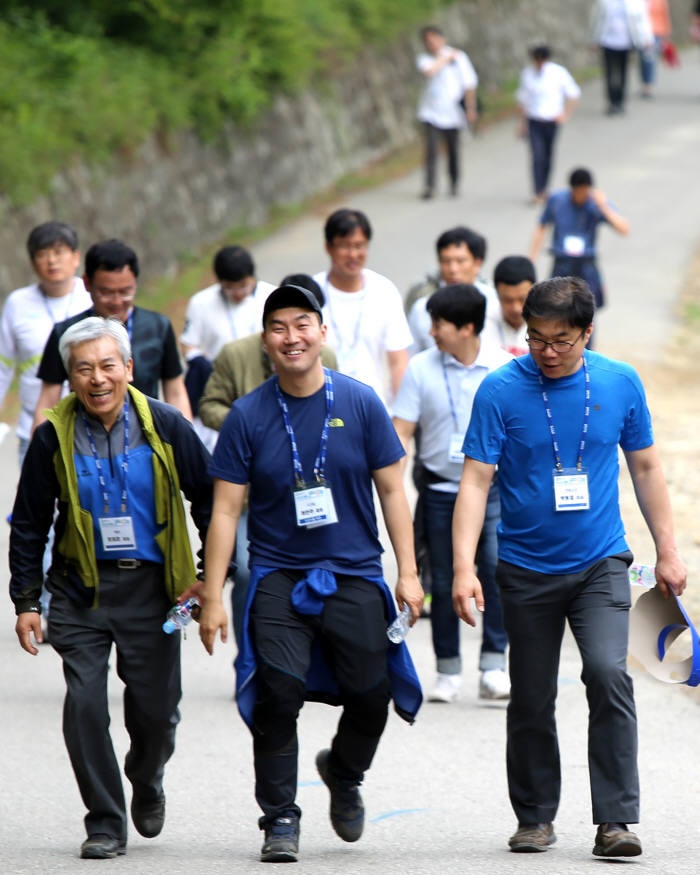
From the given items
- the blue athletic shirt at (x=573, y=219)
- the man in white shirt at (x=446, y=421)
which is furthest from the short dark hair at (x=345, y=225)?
the blue athletic shirt at (x=573, y=219)

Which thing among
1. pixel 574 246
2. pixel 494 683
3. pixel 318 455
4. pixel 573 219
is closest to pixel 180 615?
pixel 318 455

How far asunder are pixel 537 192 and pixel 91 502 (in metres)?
16.2

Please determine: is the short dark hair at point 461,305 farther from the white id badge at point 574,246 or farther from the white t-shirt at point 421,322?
the white id badge at point 574,246

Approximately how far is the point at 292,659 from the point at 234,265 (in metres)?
2.96

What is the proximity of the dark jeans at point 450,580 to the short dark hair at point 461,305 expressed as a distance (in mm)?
760

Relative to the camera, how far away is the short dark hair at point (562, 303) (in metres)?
5.08

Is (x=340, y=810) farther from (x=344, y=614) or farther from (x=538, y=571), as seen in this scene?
(x=538, y=571)

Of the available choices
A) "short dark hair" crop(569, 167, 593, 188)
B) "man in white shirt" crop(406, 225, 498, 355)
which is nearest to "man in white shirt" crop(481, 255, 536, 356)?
"man in white shirt" crop(406, 225, 498, 355)

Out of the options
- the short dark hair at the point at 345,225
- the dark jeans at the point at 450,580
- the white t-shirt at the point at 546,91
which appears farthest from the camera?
the white t-shirt at the point at 546,91

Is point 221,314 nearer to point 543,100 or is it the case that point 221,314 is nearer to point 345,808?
point 345,808

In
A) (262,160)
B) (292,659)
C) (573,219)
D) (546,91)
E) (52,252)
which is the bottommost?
(292,659)

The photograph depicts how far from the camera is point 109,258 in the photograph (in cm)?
667

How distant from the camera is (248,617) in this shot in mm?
5215

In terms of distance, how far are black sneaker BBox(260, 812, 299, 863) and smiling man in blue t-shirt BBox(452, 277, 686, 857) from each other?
0.75m
